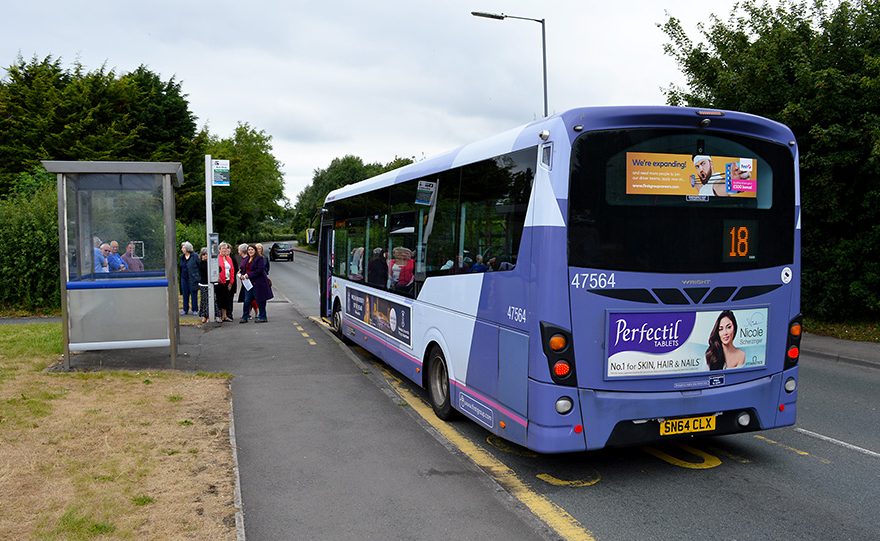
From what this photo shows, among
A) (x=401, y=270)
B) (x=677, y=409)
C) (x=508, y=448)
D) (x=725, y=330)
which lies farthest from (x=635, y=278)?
(x=401, y=270)

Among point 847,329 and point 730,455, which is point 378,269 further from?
point 847,329

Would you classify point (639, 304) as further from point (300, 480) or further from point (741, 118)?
point (300, 480)

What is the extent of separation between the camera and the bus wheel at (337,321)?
12805 mm

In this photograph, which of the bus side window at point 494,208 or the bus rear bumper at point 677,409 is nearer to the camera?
the bus rear bumper at point 677,409

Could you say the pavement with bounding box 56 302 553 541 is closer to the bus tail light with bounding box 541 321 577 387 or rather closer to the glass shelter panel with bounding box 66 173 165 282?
the bus tail light with bounding box 541 321 577 387

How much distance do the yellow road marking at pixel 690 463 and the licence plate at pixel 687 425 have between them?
0.57m

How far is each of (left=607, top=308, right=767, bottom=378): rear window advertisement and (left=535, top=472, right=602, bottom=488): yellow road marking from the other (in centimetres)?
96

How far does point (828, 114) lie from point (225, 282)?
533 inches

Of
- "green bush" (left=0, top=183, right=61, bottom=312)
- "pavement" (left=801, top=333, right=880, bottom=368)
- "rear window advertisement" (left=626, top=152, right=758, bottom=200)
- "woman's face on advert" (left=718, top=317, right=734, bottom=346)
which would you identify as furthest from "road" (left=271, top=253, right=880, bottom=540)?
"green bush" (left=0, top=183, right=61, bottom=312)

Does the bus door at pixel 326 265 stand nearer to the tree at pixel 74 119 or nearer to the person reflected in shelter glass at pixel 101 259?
the person reflected in shelter glass at pixel 101 259

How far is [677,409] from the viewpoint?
525cm

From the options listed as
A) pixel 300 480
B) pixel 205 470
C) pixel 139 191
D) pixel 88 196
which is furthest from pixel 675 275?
pixel 88 196

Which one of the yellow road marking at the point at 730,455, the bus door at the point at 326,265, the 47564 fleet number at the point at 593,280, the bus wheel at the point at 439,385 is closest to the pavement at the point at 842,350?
the yellow road marking at the point at 730,455

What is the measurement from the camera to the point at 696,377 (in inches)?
209
